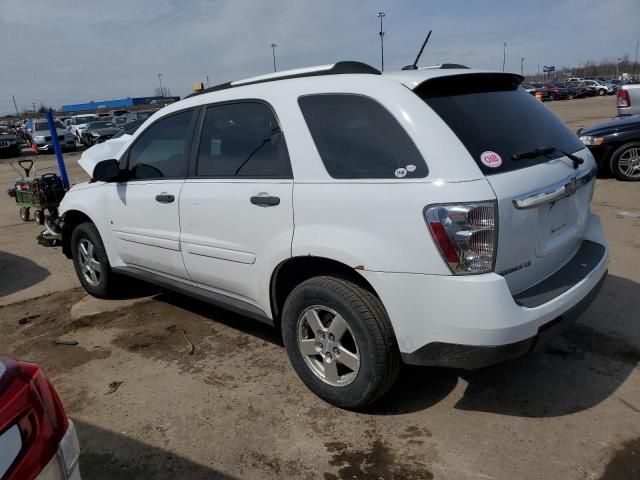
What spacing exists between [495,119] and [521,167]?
0.35m

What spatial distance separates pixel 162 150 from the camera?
3973mm

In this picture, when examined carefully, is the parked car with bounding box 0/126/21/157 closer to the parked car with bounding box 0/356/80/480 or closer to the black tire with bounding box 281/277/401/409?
the black tire with bounding box 281/277/401/409

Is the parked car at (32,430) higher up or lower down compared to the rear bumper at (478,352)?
higher up

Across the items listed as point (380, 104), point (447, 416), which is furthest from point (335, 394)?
point (380, 104)

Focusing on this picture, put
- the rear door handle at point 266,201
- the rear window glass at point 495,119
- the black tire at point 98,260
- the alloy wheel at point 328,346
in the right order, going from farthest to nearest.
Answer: the black tire at point 98,260
the rear door handle at point 266,201
the alloy wheel at point 328,346
the rear window glass at point 495,119

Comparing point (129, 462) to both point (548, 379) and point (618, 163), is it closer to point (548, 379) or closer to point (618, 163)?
point (548, 379)

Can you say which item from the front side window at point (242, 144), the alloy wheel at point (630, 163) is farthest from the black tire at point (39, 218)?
the alloy wheel at point (630, 163)

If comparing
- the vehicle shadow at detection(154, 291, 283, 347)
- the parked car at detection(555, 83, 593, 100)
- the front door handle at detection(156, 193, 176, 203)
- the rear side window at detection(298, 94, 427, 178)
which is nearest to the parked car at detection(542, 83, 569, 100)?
the parked car at detection(555, 83, 593, 100)

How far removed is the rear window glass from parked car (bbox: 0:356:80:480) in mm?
1971

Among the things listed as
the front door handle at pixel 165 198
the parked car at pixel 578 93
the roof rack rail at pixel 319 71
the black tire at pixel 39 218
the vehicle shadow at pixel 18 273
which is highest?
the roof rack rail at pixel 319 71

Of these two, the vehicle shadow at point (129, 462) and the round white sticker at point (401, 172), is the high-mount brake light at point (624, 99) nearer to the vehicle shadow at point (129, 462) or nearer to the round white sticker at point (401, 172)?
the round white sticker at point (401, 172)

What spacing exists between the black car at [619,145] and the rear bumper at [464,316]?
718 centimetres

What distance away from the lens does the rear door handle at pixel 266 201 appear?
9.68 ft

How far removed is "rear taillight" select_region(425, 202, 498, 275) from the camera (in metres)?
2.31
